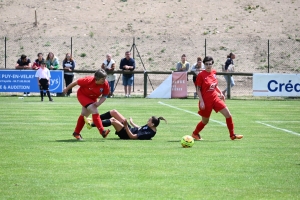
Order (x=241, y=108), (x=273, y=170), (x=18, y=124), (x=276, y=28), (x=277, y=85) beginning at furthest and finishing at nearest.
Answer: (x=276, y=28) → (x=277, y=85) → (x=241, y=108) → (x=18, y=124) → (x=273, y=170)

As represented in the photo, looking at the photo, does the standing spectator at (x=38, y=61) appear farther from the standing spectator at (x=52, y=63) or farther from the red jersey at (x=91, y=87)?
the red jersey at (x=91, y=87)

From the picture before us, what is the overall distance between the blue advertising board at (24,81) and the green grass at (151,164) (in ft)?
48.4

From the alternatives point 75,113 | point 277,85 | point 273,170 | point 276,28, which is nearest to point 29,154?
point 273,170

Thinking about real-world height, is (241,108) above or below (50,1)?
below

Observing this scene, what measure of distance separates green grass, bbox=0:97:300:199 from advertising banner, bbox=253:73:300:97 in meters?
14.4

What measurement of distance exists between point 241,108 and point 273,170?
16.7 m

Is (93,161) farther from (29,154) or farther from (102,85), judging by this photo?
(102,85)

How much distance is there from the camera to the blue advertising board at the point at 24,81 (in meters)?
35.2

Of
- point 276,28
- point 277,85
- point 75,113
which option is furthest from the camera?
point 276,28

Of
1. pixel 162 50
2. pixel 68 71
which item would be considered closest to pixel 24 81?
pixel 68 71

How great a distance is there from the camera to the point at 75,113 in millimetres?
24062

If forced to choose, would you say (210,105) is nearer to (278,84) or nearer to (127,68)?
(278,84)

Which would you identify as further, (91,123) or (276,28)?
(276,28)

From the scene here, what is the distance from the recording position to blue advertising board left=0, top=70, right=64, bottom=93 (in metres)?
35.2
